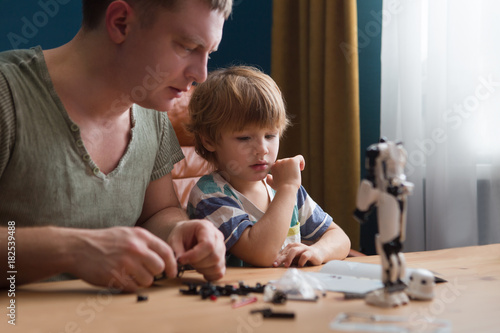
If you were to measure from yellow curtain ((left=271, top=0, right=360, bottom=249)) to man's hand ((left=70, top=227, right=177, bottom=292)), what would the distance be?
1635mm

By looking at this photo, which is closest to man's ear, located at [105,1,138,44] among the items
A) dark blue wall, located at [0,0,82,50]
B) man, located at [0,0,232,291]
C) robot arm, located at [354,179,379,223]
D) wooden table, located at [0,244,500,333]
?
man, located at [0,0,232,291]

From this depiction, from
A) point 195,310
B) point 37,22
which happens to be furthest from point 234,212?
point 37,22

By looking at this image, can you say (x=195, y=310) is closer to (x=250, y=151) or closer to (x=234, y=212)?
(x=234, y=212)

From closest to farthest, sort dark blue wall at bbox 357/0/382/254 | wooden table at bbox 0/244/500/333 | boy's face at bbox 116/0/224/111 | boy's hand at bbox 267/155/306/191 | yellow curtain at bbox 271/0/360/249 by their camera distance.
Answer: wooden table at bbox 0/244/500/333 → boy's face at bbox 116/0/224/111 → boy's hand at bbox 267/155/306/191 → yellow curtain at bbox 271/0/360/249 → dark blue wall at bbox 357/0/382/254

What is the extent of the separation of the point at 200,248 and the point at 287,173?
52 centimetres

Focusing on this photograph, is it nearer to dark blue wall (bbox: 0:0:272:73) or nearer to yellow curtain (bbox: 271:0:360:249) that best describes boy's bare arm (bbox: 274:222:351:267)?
yellow curtain (bbox: 271:0:360:249)

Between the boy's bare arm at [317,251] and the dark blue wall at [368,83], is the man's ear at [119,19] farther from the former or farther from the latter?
the dark blue wall at [368,83]

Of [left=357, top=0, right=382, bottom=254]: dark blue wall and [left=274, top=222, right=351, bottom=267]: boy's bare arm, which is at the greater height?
[left=357, top=0, right=382, bottom=254]: dark blue wall

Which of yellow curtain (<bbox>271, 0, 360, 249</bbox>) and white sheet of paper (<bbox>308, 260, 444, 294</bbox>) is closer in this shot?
white sheet of paper (<bbox>308, 260, 444, 294</bbox>)

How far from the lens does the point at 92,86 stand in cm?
119

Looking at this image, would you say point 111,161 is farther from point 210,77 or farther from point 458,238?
point 458,238

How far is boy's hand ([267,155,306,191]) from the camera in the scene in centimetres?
146

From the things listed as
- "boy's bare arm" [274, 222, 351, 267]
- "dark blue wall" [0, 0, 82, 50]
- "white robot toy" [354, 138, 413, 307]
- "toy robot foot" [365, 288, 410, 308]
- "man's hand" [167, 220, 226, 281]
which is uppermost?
"dark blue wall" [0, 0, 82, 50]

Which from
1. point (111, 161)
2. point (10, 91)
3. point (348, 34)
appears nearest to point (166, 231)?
point (111, 161)
